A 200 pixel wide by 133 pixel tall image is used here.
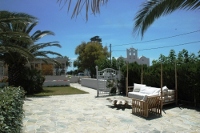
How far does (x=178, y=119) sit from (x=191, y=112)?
149cm

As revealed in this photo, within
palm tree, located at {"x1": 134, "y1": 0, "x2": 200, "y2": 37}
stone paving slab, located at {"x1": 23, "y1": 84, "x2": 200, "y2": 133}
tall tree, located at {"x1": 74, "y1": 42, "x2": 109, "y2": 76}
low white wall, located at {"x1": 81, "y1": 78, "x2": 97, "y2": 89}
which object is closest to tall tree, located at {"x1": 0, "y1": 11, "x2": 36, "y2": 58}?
stone paving slab, located at {"x1": 23, "y1": 84, "x2": 200, "y2": 133}

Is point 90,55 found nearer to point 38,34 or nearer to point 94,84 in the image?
point 94,84

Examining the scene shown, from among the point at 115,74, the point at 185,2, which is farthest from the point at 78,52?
the point at 185,2

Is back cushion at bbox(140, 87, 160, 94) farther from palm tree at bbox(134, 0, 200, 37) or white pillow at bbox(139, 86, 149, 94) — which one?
palm tree at bbox(134, 0, 200, 37)

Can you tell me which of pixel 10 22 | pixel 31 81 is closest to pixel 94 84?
pixel 31 81

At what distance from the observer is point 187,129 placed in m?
5.79

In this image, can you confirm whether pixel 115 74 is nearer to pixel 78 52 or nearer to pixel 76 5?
pixel 76 5

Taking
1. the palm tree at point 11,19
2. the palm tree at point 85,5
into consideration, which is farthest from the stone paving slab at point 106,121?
the palm tree at point 85,5

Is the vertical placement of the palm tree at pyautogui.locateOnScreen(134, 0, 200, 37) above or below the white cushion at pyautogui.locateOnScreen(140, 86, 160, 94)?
above

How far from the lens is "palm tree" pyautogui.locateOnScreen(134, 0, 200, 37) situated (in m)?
3.36

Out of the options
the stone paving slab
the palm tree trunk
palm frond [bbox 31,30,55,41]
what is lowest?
the stone paving slab

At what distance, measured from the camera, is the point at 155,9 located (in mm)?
3820

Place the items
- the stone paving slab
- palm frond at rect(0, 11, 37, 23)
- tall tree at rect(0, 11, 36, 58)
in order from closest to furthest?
the stone paving slab, palm frond at rect(0, 11, 37, 23), tall tree at rect(0, 11, 36, 58)

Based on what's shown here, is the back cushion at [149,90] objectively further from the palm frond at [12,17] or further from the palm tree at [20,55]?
the palm tree at [20,55]
